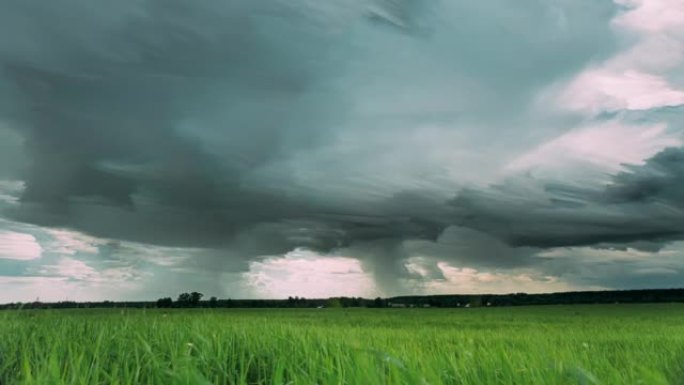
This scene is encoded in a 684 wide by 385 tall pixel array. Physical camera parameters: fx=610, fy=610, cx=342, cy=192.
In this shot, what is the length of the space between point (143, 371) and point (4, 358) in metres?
1.68

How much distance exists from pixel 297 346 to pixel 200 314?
623cm

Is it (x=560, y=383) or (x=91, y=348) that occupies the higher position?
(x=91, y=348)

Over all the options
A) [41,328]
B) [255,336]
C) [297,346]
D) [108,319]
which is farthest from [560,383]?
[108,319]

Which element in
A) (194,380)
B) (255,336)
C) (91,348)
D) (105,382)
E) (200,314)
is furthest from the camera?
(200,314)

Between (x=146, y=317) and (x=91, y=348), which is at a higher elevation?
(x=146, y=317)

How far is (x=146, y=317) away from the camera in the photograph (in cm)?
1063

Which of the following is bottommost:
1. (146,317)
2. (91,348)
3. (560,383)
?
(560,383)

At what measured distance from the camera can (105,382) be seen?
17.3 feet

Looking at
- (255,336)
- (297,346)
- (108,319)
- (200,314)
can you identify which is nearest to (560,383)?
(297,346)

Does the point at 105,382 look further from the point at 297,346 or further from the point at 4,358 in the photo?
the point at 297,346

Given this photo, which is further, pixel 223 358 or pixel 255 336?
pixel 255 336

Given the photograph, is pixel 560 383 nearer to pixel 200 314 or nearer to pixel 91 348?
pixel 91 348

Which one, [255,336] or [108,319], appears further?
[108,319]

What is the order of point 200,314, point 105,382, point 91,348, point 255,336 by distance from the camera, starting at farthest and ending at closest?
point 200,314, point 255,336, point 91,348, point 105,382
